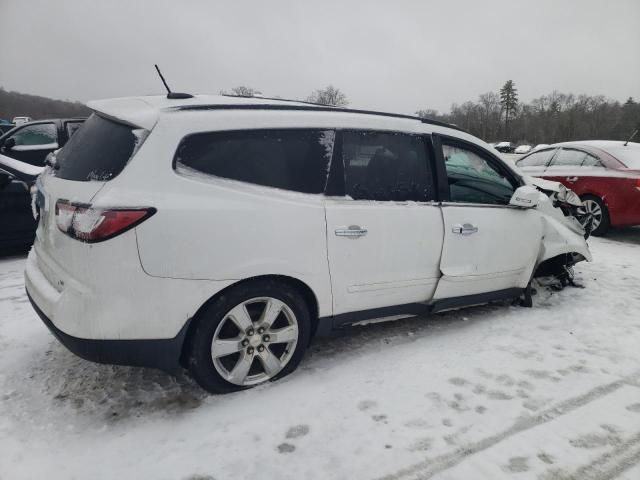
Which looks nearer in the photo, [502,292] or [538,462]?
[538,462]

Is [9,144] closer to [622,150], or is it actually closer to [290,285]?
[290,285]

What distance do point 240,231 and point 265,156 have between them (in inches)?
19.7

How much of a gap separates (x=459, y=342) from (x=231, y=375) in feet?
6.02

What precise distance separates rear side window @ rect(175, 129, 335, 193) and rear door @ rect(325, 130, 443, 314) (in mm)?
126

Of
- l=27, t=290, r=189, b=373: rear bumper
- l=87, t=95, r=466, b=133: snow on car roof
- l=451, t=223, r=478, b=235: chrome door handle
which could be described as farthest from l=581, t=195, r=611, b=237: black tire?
l=27, t=290, r=189, b=373: rear bumper

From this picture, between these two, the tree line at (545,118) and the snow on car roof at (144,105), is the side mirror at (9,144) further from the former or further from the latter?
the tree line at (545,118)

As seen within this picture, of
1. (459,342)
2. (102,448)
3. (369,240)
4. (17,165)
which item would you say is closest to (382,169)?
(369,240)

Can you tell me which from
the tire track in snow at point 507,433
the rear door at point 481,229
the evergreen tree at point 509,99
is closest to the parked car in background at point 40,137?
the rear door at point 481,229

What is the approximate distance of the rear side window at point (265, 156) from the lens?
8.24 feet

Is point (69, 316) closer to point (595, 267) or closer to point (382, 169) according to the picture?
point (382, 169)

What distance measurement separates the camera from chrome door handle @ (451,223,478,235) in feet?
11.2

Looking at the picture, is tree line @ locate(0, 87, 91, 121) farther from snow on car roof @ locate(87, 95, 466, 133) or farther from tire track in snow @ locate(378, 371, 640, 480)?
tire track in snow @ locate(378, 371, 640, 480)

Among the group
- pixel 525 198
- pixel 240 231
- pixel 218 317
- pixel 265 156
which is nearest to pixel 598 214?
pixel 525 198

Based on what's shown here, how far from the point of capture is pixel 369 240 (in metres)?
3.00
